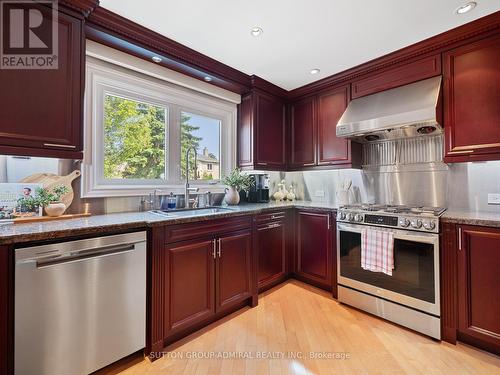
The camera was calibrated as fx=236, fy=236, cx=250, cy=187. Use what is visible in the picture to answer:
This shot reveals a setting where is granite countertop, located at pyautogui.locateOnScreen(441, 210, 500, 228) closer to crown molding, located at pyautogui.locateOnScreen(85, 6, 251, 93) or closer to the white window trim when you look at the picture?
the white window trim

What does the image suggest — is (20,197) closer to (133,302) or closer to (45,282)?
(45,282)

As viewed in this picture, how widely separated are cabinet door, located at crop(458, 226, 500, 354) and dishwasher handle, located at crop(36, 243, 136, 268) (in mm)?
2390

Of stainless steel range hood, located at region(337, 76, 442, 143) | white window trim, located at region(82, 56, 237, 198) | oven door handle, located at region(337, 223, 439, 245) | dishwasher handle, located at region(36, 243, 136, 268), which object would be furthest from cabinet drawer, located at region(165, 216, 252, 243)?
stainless steel range hood, located at region(337, 76, 442, 143)

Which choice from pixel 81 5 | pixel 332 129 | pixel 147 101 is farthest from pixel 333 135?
pixel 81 5

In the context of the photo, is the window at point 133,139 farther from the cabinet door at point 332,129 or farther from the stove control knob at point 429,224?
the stove control knob at point 429,224

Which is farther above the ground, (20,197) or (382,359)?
(20,197)

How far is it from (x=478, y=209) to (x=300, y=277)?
1.86 metres

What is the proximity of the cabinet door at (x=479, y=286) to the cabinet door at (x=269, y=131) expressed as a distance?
1993mm

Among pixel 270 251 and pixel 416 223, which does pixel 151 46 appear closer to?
pixel 270 251

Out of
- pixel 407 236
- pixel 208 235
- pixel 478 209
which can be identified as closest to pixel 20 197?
pixel 208 235

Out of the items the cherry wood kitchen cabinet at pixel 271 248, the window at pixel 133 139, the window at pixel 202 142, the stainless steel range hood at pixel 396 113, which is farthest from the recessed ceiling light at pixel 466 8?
the window at pixel 133 139

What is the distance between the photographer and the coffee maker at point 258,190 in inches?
123

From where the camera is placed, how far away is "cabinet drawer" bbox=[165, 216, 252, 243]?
175 centimetres

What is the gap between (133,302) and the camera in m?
1.57
